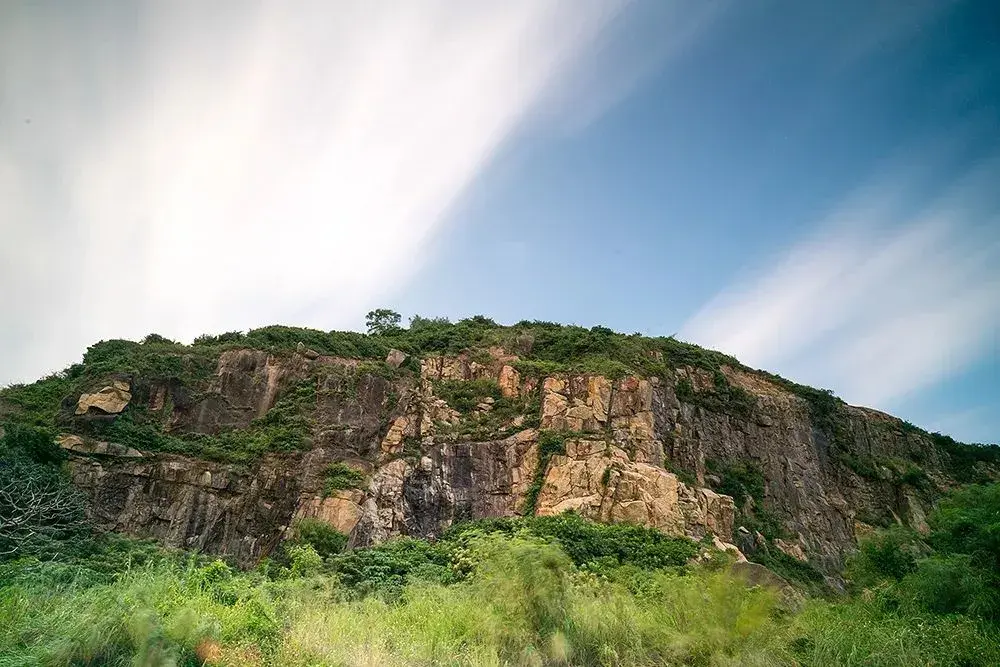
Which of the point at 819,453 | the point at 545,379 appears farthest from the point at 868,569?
the point at 819,453

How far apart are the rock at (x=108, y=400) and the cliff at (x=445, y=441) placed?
74mm

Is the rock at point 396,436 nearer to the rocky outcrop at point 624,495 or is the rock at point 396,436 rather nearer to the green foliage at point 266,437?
the green foliage at point 266,437

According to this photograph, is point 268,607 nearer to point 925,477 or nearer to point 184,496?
point 184,496

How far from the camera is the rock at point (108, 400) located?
29.7 meters

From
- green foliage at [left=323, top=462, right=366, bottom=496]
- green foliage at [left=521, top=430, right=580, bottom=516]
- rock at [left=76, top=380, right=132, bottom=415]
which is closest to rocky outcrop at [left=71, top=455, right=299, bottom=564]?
green foliage at [left=323, top=462, right=366, bottom=496]

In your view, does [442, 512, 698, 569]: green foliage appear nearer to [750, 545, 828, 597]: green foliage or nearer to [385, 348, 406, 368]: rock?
[750, 545, 828, 597]: green foliage

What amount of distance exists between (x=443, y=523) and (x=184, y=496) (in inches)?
440

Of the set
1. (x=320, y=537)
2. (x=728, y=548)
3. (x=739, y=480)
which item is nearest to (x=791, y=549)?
(x=739, y=480)

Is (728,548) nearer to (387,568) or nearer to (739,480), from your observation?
(739,480)

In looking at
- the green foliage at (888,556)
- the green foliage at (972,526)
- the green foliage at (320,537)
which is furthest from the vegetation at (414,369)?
the green foliage at (972,526)

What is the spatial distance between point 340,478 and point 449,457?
17.8 feet

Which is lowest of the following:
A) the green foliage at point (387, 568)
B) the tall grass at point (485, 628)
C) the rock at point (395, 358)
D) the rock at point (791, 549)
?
the tall grass at point (485, 628)

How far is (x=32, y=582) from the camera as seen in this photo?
1339cm

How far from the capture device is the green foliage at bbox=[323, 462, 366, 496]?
28562 millimetres
